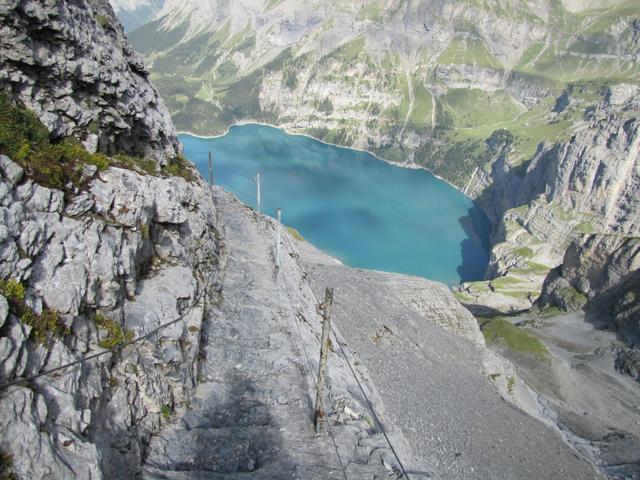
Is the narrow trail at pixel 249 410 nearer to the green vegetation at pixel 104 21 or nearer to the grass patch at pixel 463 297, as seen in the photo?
the green vegetation at pixel 104 21

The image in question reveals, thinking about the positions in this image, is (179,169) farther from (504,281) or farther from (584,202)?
(584,202)

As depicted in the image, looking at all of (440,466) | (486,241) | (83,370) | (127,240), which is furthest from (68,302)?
(486,241)

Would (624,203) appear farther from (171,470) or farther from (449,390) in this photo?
(171,470)

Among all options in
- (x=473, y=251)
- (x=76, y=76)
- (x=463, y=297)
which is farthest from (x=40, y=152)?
(x=473, y=251)

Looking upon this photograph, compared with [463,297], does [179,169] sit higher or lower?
lower

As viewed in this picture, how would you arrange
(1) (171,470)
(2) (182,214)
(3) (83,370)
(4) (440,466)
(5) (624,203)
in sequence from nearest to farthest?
(3) (83,370)
(1) (171,470)
(2) (182,214)
(4) (440,466)
(5) (624,203)

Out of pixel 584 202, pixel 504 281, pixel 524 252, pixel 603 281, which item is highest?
pixel 584 202
